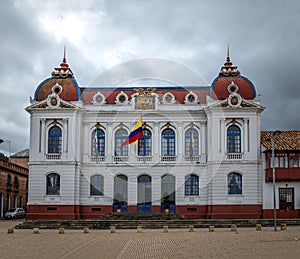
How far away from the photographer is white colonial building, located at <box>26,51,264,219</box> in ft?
158

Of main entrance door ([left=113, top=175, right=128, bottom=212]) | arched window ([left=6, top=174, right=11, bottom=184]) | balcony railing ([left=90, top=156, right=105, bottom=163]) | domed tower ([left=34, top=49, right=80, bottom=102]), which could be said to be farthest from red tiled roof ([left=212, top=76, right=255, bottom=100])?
arched window ([left=6, top=174, right=11, bottom=184])

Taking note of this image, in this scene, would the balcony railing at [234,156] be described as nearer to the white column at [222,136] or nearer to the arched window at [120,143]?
the white column at [222,136]

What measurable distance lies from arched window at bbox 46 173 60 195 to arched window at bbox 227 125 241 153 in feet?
53.1

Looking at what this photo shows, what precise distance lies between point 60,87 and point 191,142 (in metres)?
13.5

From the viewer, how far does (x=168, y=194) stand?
49344 mm

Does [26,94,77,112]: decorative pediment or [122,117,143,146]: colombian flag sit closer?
[122,117,143,146]: colombian flag

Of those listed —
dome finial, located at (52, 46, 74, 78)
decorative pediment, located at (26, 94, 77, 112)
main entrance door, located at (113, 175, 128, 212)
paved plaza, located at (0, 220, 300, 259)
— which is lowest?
paved plaza, located at (0, 220, 300, 259)

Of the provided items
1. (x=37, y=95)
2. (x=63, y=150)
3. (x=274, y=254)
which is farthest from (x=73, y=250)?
(x=37, y=95)

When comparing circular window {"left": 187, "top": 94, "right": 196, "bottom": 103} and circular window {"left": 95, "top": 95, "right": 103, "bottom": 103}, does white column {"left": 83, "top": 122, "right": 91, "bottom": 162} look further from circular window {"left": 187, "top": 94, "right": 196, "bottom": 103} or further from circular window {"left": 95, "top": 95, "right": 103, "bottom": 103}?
circular window {"left": 187, "top": 94, "right": 196, "bottom": 103}

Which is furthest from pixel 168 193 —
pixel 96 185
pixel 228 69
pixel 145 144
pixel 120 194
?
pixel 228 69

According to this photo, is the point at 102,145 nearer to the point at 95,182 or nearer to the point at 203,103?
the point at 95,182

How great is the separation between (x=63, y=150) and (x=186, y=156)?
456 inches

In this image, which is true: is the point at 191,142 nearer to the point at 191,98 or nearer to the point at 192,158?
the point at 192,158

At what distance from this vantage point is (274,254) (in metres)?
22.7
